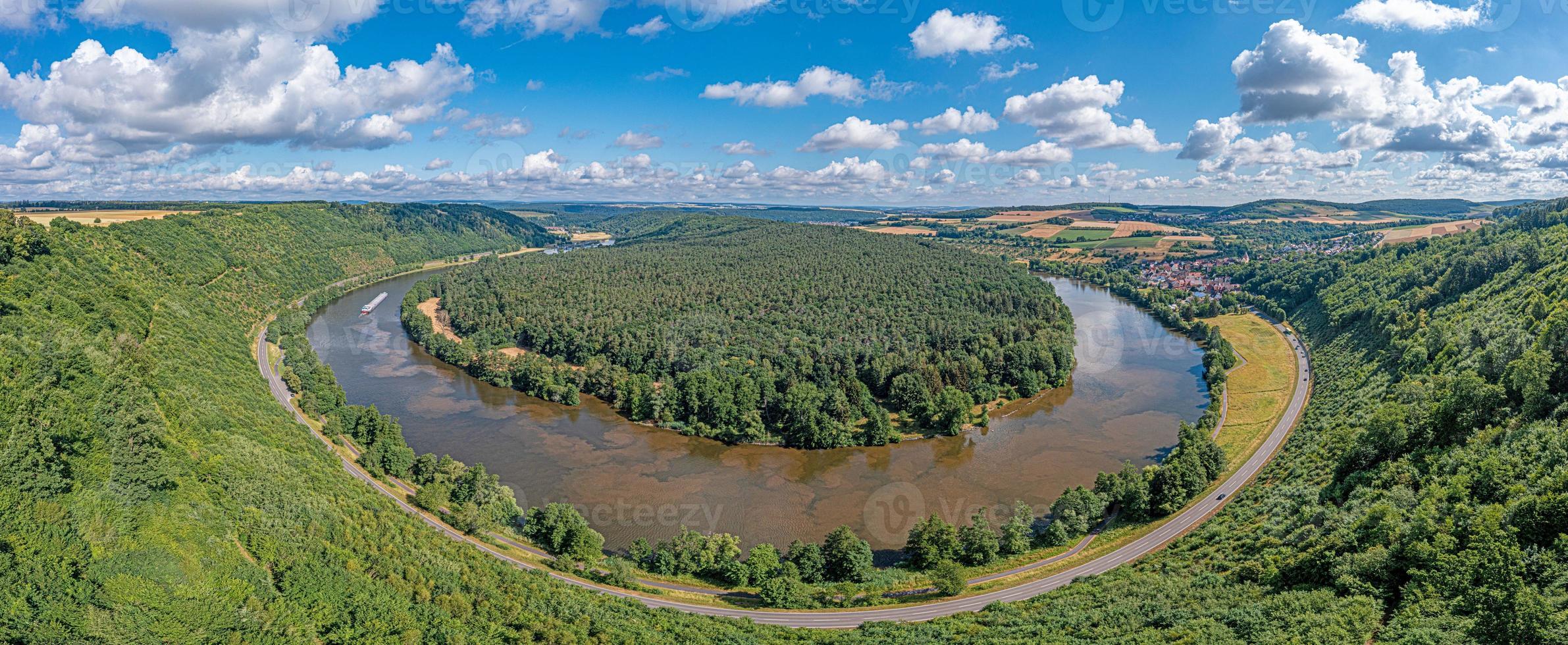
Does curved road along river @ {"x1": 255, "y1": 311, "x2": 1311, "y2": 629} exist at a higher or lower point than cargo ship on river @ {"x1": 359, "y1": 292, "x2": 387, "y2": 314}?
lower

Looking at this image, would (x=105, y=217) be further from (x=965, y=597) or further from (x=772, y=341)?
(x=965, y=597)

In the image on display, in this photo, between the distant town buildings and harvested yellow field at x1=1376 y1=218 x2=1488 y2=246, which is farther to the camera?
the distant town buildings

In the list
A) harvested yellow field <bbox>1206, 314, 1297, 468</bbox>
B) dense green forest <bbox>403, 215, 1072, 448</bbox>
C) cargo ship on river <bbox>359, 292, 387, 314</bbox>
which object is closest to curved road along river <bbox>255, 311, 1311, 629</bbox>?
harvested yellow field <bbox>1206, 314, 1297, 468</bbox>

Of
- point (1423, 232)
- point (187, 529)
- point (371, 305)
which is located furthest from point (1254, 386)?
point (371, 305)

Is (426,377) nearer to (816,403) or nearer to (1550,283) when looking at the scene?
(816,403)

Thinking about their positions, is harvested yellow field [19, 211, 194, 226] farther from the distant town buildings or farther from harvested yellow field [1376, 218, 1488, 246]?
harvested yellow field [1376, 218, 1488, 246]

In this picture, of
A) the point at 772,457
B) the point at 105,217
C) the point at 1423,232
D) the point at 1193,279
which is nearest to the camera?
the point at 772,457

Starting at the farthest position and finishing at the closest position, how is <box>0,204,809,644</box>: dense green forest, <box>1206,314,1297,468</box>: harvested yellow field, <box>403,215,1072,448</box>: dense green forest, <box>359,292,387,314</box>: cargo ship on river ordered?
1. <box>359,292,387,314</box>: cargo ship on river
2. <box>403,215,1072,448</box>: dense green forest
3. <box>1206,314,1297,468</box>: harvested yellow field
4. <box>0,204,809,644</box>: dense green forest
